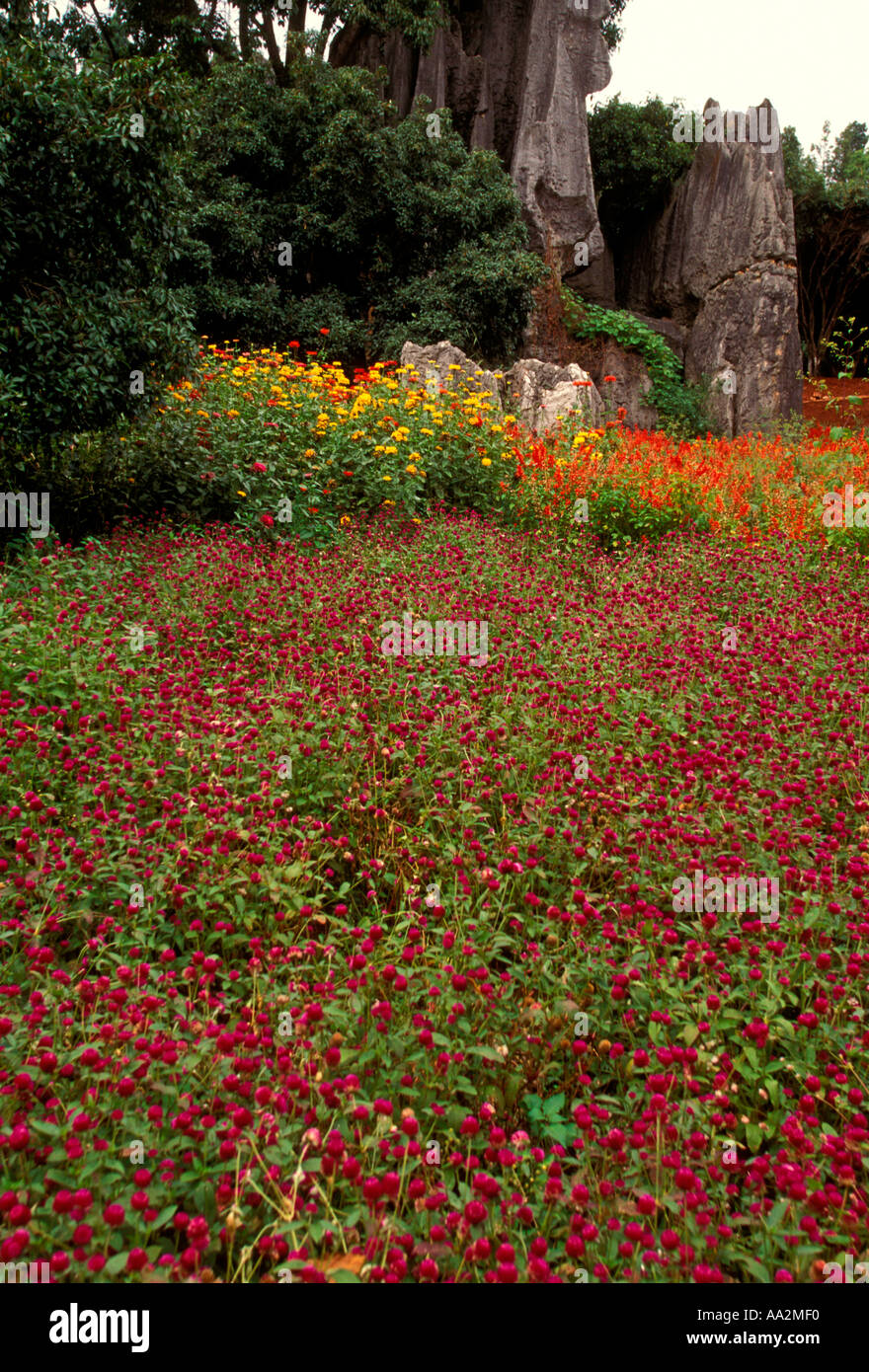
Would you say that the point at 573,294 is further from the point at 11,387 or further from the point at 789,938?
the point at 789,938

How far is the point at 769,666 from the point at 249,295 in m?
14.2

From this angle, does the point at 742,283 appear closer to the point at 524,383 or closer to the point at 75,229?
the point at 524,383

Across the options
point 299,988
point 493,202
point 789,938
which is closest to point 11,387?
point 299,988

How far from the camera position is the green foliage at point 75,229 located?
632cm

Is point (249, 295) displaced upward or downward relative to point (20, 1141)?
upward

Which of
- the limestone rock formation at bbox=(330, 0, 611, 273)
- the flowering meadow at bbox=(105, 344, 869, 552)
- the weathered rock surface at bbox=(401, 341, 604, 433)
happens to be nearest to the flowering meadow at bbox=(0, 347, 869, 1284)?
the flowering meadow at bbox=(105, 344, 869, 552)

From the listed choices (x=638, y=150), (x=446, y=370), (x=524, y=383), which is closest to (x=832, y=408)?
(x=638, y=150)

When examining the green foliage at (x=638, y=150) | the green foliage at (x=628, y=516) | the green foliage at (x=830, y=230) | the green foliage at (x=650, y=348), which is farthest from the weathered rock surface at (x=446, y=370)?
the green foliage at (x=830, y=230)

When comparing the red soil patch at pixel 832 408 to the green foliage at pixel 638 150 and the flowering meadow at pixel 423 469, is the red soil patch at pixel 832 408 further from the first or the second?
the flowering meadow at pixel 423 469

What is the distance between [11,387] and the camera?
6.23 meters

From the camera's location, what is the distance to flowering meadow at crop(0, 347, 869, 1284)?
1.95m

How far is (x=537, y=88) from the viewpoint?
18.1 m

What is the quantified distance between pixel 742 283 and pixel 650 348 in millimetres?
2577

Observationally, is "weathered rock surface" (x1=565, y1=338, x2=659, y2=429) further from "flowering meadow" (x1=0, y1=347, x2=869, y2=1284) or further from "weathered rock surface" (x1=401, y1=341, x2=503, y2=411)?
"flowering meadow" (x1=0, y1=347, x2=869, y2=1284)
